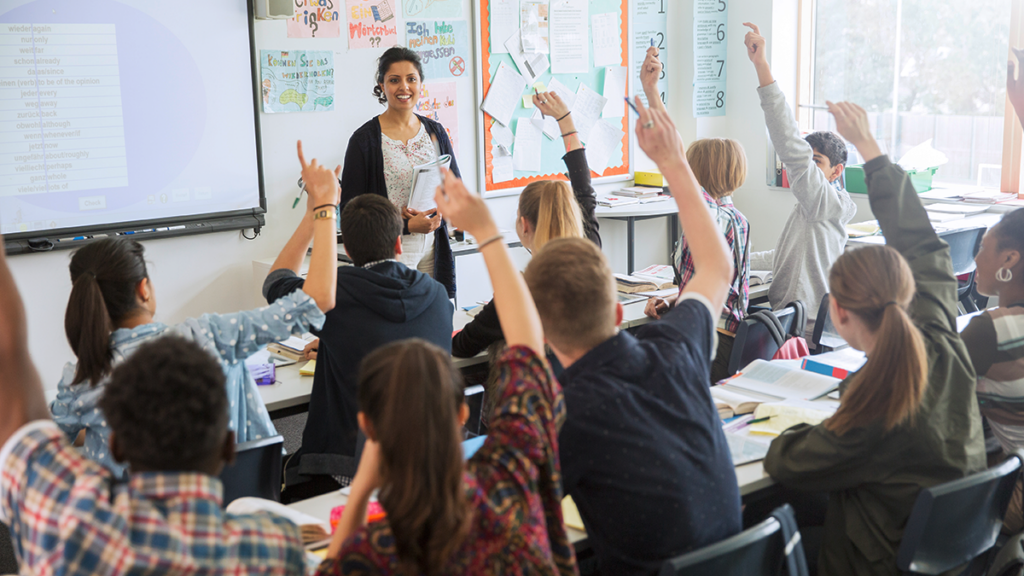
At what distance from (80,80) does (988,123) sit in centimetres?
472

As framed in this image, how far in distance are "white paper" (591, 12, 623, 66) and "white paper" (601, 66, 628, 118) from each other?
57mm

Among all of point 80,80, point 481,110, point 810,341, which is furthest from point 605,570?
point 481,110

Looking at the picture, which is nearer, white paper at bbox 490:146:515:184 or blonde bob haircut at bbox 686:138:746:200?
blonde bob haircut at bbox 686:138:746:200

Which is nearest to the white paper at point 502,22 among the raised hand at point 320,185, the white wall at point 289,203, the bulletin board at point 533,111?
the bulletin board at point 533,111

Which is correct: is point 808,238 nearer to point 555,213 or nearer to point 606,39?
point 555,213

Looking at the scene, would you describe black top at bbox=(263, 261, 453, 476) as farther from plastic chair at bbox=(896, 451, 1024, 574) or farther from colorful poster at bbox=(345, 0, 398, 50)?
colorful poster at bbox=(345, 0, 398, 50)

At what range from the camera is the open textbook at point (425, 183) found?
3.27 m

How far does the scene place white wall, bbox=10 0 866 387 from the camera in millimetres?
3785

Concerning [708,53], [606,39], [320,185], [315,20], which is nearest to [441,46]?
[315,20]

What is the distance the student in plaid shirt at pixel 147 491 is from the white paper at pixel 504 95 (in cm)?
424

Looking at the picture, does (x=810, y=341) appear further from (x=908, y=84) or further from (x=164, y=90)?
(x=164, y=90)

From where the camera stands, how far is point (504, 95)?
5137 mm

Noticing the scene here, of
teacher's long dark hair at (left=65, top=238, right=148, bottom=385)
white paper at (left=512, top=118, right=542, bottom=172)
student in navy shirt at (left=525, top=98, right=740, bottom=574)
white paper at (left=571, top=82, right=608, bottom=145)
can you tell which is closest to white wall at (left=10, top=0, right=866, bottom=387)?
white paper at (left=512, top=118, right=542, bottom=172)

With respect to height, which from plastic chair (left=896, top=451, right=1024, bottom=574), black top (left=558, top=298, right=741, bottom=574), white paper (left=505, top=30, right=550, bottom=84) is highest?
white paper (left=505, top=30, right=550, bottom=84)
